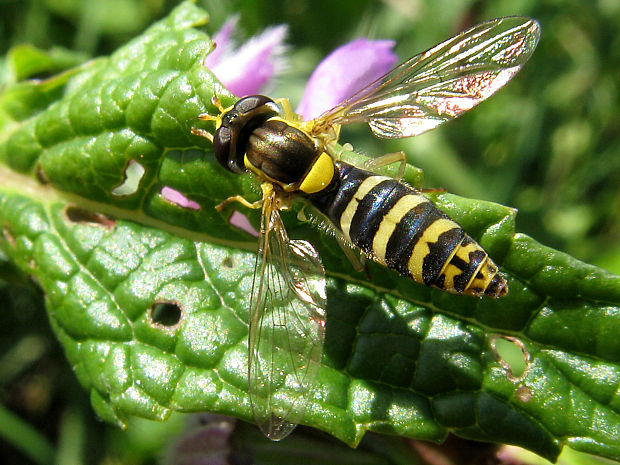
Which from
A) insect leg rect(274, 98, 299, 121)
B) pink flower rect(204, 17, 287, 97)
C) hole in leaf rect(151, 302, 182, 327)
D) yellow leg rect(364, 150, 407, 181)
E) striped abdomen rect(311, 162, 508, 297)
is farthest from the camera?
pink flower rect(204, 17, 287, 97)

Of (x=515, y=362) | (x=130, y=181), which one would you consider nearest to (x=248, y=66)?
(x=130, y=181)

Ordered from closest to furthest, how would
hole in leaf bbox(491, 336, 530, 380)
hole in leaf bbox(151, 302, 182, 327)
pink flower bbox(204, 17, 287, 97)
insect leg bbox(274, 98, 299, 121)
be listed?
hole in leaf bbox(491, 336, 530, 380), hole in leaf bbox(151, 302, 182, 327), insect leg bbox(274, 98, 299, 121), pink flower bbox(204, 17, 287, 97)

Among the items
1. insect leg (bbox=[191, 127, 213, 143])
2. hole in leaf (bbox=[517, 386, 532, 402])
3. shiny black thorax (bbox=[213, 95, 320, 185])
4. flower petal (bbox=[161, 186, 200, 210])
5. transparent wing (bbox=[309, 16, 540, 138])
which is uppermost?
transparent wing (bbox=[309, 16, 540, 138])

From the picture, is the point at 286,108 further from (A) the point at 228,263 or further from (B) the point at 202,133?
(A) the point at 228,263

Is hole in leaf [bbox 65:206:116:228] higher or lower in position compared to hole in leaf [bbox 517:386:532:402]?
lower

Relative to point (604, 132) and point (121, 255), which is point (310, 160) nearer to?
point (121, 255)

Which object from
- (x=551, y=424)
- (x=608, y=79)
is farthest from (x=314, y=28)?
(x=551, y=424)

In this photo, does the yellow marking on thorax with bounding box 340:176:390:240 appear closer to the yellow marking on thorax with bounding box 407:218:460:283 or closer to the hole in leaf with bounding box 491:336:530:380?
the yellow marking on thorax with bounding box 407:218:460:283

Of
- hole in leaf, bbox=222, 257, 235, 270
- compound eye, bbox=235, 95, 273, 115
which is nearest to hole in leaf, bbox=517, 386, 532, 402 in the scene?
hole in leaf, bbox=222, 257, 235, 270

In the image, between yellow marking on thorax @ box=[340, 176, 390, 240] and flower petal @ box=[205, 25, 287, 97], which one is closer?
yellow marking on thorax @ box=[340, 176, 390, 240]
